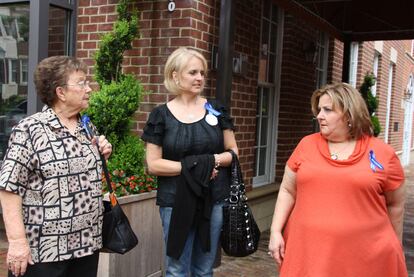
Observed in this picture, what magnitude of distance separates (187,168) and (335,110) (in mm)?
897

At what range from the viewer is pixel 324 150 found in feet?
7.98

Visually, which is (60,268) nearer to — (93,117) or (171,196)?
(171,196)

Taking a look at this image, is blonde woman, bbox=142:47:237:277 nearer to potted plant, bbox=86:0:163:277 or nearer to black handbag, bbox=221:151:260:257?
black handbag, bbox=221:151:260:257

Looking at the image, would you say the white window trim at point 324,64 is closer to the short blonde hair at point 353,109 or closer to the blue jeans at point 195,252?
the blue jeans at point 195,252

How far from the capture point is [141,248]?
388cm

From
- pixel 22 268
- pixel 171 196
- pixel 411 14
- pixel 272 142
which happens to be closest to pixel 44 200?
pixel 22 268

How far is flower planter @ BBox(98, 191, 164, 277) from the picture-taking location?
3.57 m

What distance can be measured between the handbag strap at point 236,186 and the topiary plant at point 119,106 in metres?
1.31

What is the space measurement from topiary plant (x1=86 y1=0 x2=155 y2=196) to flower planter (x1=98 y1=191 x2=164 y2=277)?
0.19m

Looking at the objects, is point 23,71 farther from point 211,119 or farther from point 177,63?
point 211,119

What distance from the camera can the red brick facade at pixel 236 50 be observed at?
4.60 metres

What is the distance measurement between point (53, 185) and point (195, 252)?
1.08 meters

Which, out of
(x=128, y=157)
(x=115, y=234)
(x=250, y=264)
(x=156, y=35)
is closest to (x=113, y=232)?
(x=115, y=234)

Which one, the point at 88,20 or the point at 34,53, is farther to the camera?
the point at 88,20
